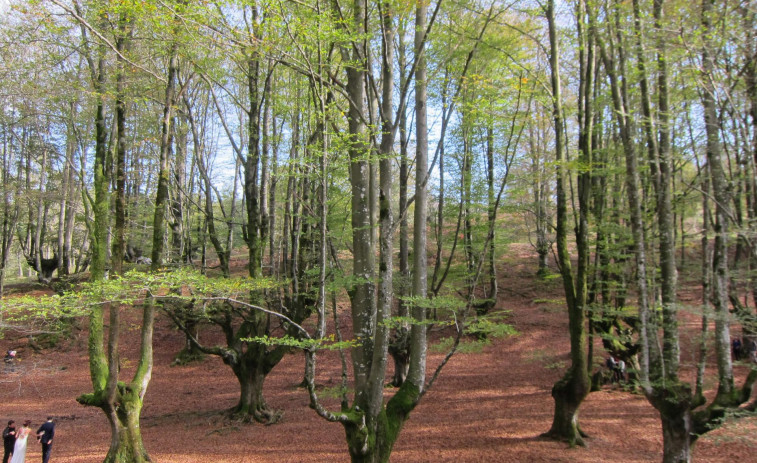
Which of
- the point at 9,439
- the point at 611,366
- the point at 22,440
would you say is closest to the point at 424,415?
the point at 611,366

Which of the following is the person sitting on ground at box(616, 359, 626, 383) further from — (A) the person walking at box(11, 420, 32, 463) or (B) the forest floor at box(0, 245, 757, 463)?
(A) the person walking at box(11, 420, 32, 463)

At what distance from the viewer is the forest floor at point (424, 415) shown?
7191 millimetres

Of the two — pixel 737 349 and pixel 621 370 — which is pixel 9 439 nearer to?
pixel 621 370

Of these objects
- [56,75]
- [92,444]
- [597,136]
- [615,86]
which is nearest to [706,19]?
[615,86]

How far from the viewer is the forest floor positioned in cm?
719

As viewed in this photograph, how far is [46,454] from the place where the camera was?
723 cm

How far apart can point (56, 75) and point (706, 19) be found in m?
12.0

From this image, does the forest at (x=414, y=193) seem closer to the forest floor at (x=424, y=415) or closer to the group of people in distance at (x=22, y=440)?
the forest floor at (x=424, y=415)

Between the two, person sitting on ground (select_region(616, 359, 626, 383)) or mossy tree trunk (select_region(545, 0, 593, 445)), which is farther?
person sitting on ground (select_region(616, 359, 626, 383))

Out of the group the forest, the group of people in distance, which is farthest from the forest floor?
the group of people in distance

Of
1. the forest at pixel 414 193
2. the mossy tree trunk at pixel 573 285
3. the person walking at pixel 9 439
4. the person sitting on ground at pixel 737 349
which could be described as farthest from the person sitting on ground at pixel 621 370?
the person walking at pixel 9 439

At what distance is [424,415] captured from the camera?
9141 mm

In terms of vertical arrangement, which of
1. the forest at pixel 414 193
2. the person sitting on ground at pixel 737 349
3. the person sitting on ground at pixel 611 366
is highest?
the forest at pixel 414 193

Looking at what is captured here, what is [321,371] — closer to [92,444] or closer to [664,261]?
[92,444]
